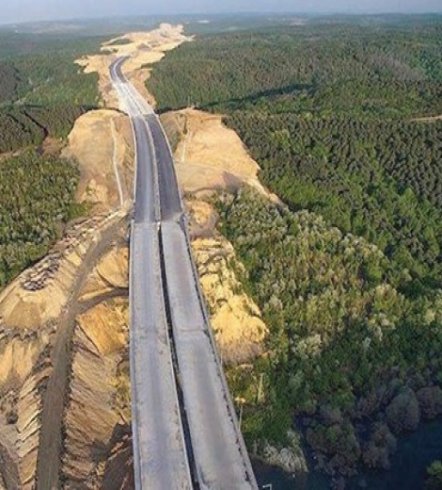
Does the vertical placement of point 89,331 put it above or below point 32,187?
below

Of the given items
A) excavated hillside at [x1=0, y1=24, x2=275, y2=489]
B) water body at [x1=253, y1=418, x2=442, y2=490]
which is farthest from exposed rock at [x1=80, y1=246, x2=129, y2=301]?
water body at [x1=253, y1=418, x2=442, y2=490]

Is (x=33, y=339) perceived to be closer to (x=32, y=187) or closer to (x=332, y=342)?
→ (x=32, y=187)

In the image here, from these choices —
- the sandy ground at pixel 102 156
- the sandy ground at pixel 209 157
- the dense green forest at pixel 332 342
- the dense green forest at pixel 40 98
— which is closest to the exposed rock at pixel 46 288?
the sandy ground at pixel 102 156

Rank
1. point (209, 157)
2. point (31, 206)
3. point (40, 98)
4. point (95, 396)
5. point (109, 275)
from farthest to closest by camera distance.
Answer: point (40, 98), point (209, 157), point (31, 206), point (109, 275), point (95, 396)

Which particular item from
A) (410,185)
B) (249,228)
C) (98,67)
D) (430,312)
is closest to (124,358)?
(249,228)

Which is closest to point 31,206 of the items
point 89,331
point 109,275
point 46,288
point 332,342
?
Result: point 109,275

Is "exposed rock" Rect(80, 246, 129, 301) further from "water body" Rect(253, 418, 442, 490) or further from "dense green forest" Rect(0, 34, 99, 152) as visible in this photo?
"dense green forest" Rect(0, 34, 99, 152)
